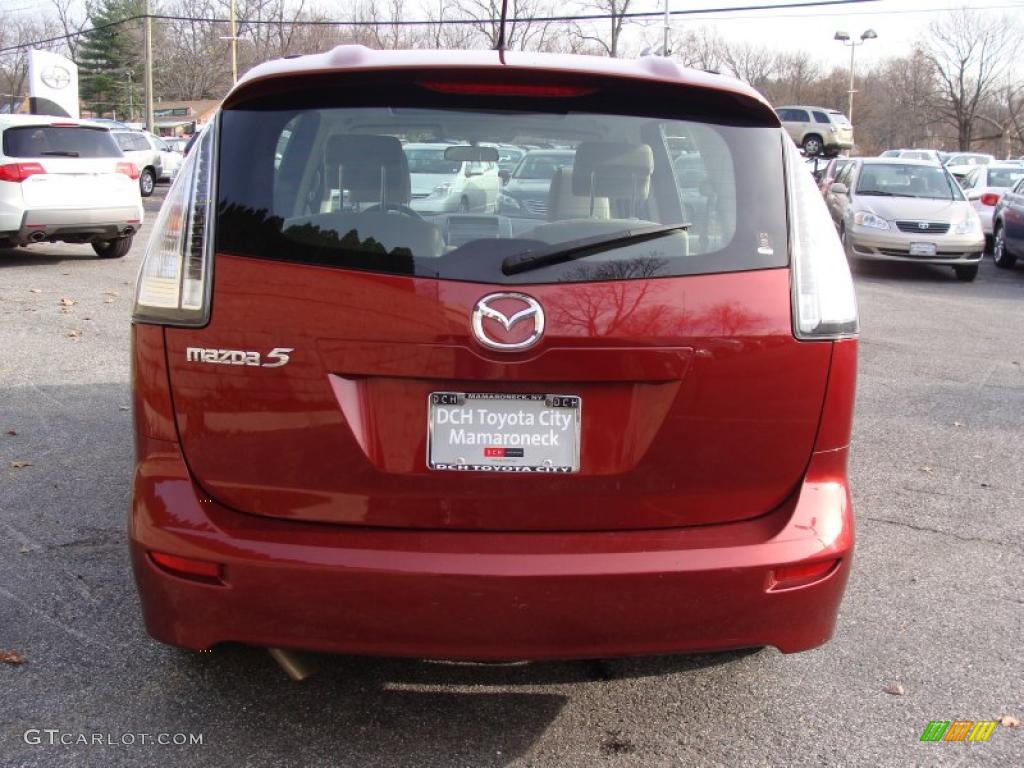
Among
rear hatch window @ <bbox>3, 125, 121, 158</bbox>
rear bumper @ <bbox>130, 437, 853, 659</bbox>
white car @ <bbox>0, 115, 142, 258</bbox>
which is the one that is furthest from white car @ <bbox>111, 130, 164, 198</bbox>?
rear bumper @ <bbox>130, 437, 853, 659</bbox>

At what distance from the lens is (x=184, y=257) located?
2605 mm

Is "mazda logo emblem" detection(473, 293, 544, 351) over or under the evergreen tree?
under

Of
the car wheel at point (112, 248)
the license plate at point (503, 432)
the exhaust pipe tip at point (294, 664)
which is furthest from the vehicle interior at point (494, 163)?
the car wheel at point (112, 248)

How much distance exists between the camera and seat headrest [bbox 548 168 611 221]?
8.67 feet

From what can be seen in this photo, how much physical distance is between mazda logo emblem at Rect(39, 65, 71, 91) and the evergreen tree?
156 feet

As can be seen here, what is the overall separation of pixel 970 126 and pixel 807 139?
3600 centimetres

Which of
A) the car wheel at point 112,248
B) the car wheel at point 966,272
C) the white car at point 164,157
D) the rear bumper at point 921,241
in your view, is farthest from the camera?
the white car at point 164,157

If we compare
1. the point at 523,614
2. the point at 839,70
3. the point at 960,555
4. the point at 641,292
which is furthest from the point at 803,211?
the point at 839,70

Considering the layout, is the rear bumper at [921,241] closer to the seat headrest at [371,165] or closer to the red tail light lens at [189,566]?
the seat headrest at [371,165]

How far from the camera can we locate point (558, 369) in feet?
8.02

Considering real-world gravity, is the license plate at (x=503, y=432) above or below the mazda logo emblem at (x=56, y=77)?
below

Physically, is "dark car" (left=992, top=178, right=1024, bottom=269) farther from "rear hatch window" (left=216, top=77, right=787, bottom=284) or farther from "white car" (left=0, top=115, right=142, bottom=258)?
"rear hatch window" (left=216, top=77, right=787, bottom=284)

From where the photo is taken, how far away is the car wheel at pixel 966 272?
1462cm

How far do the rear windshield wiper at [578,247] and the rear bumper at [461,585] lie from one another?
2.10ft
